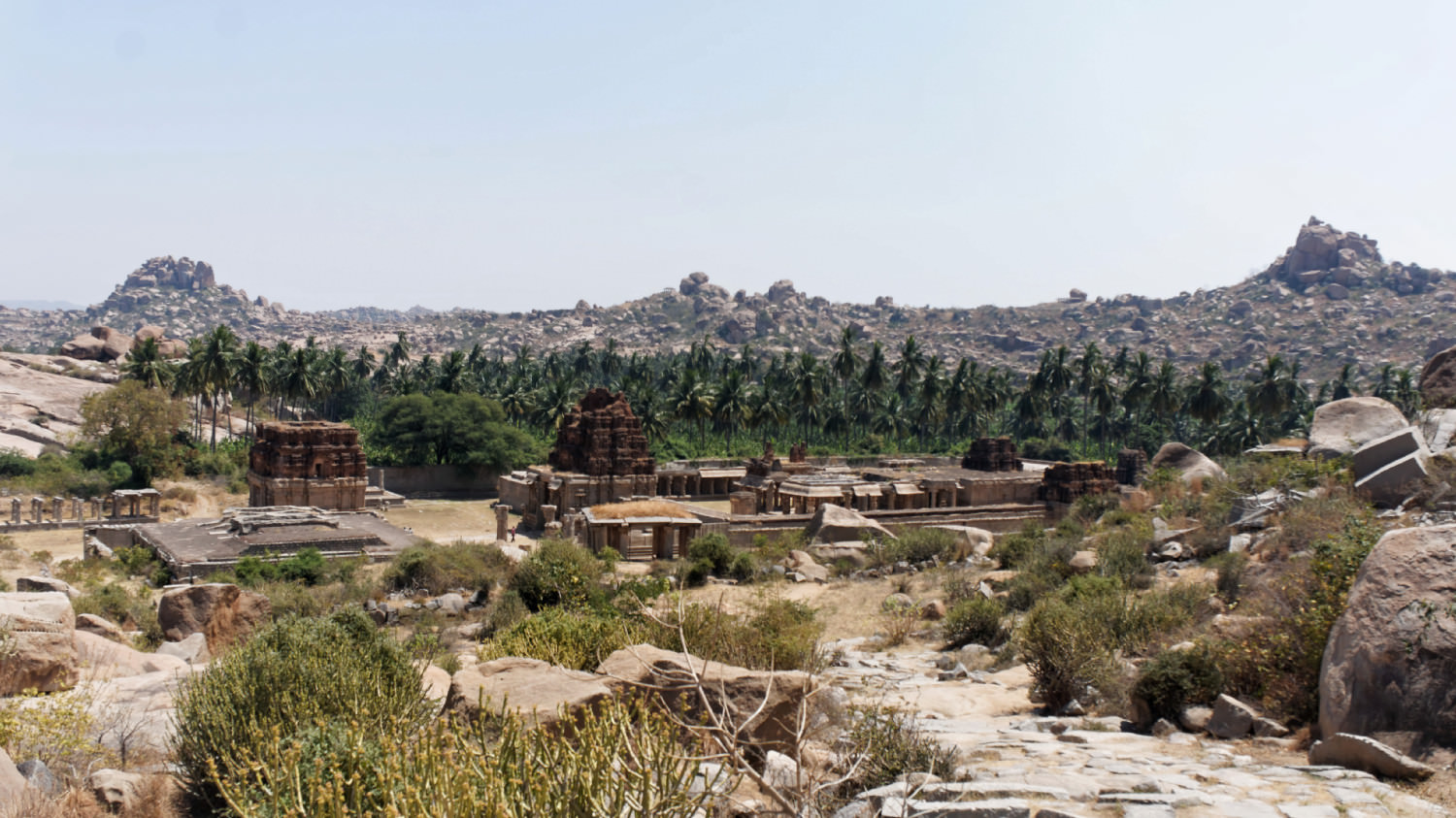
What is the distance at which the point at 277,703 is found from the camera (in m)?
7.62

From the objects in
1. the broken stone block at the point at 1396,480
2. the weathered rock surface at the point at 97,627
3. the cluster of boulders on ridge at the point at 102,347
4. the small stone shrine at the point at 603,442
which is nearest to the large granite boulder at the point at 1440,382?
the broken stone block at the point at 1396,480

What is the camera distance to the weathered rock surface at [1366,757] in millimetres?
6559

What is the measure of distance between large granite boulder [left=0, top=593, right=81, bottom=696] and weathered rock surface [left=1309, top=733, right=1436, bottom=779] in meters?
11.3

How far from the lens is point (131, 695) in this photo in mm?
9633

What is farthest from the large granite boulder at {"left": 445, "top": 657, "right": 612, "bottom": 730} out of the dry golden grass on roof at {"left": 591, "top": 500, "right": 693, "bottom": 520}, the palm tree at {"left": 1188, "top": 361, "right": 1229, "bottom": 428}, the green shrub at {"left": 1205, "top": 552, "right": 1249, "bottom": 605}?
the palm tree at {"left": 1188, "top": 361, "right": 1229, "bottom": 428}

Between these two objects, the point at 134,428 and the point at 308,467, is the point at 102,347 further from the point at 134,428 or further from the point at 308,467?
the point at 308,467

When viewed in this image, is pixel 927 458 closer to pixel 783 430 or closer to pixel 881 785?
pixel 783 430

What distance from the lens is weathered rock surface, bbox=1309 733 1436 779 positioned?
21.5 ft

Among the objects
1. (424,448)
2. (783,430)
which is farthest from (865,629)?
(783,430)

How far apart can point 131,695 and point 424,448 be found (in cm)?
5142

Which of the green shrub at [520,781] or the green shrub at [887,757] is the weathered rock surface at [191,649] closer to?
the green shrub at [520,781]

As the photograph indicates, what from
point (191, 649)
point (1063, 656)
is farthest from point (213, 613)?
point (1063, 656)

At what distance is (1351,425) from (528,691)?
744 inches

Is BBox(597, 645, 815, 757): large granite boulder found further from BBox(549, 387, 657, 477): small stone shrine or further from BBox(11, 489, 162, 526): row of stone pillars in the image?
BBox(11, 489, 162, 526): row of stone pillars
